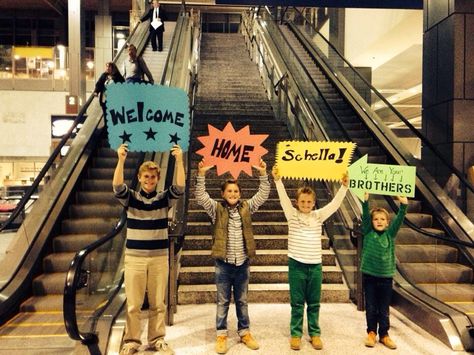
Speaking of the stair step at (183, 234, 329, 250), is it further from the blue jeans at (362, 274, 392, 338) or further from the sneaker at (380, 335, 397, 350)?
the sneaker at (380, 335, 397, 350)

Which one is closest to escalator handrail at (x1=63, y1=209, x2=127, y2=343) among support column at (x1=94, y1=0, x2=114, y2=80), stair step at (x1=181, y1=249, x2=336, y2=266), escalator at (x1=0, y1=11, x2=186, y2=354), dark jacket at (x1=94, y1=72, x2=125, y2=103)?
escalator at (x1=0, y1=11, x2=186, y2=354)

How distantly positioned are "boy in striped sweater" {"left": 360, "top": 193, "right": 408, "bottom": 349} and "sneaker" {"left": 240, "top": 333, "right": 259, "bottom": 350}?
1.00 m

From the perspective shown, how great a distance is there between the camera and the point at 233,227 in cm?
384

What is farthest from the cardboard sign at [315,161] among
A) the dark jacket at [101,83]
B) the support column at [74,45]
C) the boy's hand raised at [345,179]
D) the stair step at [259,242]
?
the support column at [74,45]

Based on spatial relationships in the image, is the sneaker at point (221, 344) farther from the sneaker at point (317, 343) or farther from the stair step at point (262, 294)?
the stair step at point (262, 294)

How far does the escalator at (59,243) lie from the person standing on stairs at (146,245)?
1.49ft

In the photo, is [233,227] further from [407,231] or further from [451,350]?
[407,231]

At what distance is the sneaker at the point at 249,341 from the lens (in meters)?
3.85

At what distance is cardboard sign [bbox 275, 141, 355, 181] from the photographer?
383 centimetres

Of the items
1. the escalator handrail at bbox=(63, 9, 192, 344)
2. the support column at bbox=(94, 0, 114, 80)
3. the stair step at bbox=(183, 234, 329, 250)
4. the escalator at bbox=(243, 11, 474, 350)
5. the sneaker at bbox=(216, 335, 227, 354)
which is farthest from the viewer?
the support column at bbox=(94, 0, 114, 80)

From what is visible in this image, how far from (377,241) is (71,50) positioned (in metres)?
9.74

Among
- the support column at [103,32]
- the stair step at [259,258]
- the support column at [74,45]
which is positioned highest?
the support column at [103,32]

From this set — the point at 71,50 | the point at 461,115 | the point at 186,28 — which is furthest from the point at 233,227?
the point at 186,28

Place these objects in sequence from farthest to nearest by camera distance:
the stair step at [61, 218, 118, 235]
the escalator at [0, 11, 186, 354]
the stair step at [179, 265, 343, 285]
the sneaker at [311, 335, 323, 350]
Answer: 1. the stair step at [61, 218, 118, 235]
2. the stair step at [179, 265, 343, 285]
3. the escalator at [0, 11, 186, 354]
4. the sneaker at [311, 335, 323, 350]
